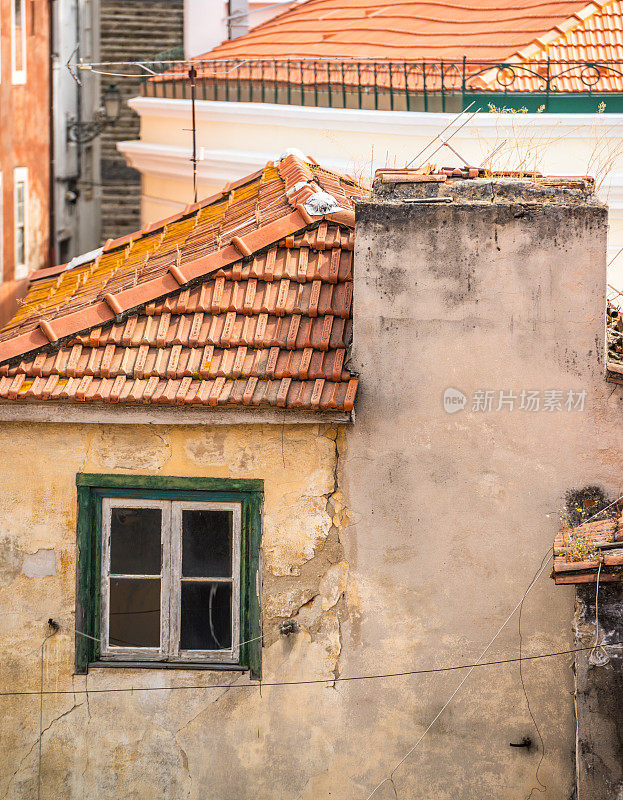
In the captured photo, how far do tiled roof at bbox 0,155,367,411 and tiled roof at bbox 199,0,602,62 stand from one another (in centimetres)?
772

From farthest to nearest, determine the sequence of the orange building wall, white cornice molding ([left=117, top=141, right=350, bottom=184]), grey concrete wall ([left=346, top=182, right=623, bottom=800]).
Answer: the orange building wall, white cornice molding ([left=117, top=141, right=350, bottom=184]), grey concrete wall ([left=346, top=182, right=623, bottom=800])

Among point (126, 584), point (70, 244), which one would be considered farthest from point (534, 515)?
point (70, 244)

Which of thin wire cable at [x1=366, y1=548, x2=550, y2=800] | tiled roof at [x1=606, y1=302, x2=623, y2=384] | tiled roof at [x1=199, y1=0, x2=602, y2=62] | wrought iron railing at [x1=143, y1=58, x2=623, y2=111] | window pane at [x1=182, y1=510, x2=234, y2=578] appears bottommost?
thin wire cable at [x1=366, y1=548, x2=550, y2=800]

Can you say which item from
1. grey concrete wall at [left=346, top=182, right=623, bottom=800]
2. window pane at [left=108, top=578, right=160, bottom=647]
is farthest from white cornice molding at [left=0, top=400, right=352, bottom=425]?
window pane at [left=108, top=578, right=160, bottom=647]

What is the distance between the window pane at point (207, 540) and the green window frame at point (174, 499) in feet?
0.37

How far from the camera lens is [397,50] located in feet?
52.6

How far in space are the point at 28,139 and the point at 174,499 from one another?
14684 mm

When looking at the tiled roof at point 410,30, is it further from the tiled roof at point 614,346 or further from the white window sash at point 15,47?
the tiled roof at point 614,346

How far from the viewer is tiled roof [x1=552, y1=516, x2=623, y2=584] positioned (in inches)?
243

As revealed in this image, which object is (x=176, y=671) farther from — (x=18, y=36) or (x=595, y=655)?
(x=18, y=36)

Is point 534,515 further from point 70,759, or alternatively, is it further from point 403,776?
point 70,759

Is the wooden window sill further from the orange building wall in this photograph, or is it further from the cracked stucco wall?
the orange building wall

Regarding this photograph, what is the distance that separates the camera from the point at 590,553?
6387 millimetres

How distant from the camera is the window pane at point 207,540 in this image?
7.63m
